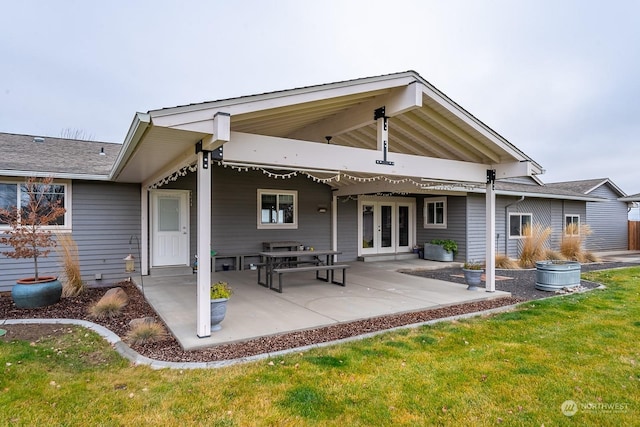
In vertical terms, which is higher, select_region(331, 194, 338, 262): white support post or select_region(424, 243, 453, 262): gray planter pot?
select_region(331, 194, 338, 262): white support post

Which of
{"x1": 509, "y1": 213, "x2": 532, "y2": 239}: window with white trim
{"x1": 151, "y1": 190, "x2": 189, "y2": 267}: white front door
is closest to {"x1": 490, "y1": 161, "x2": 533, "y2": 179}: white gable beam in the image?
{"x1": 151, "y1": 190, "x2": 189, "y2": 267}: white front door

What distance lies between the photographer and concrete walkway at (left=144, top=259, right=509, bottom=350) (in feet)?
14.9

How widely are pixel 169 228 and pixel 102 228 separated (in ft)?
4.48

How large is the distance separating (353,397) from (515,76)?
15.7 metres

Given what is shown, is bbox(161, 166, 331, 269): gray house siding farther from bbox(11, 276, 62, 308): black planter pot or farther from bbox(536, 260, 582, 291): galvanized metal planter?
bbox(536, 260, 582, 291): galvanized metal planter

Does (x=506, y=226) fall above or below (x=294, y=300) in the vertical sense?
above

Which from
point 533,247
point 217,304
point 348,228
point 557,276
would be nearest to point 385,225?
point 348,228

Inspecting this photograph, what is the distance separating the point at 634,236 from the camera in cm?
1798

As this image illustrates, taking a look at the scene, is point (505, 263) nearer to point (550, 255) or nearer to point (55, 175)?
point (550, 255)

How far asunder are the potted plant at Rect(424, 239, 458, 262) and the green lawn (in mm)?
7332

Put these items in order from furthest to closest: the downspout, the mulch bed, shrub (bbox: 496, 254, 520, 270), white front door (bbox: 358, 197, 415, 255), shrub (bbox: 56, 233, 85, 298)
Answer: the downspout
white front door (bbox: 358, 197, 415, 255)
shrub (bbox: 496, 254, 520, 270)
shrub (bbox: 56, 233, 85, 298)
the mulch bed

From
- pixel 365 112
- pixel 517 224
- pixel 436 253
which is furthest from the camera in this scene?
Result: pixel 517 224

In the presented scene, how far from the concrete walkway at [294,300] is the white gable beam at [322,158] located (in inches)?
79.2

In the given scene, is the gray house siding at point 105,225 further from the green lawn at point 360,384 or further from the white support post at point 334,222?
the white support post at point 334,222
